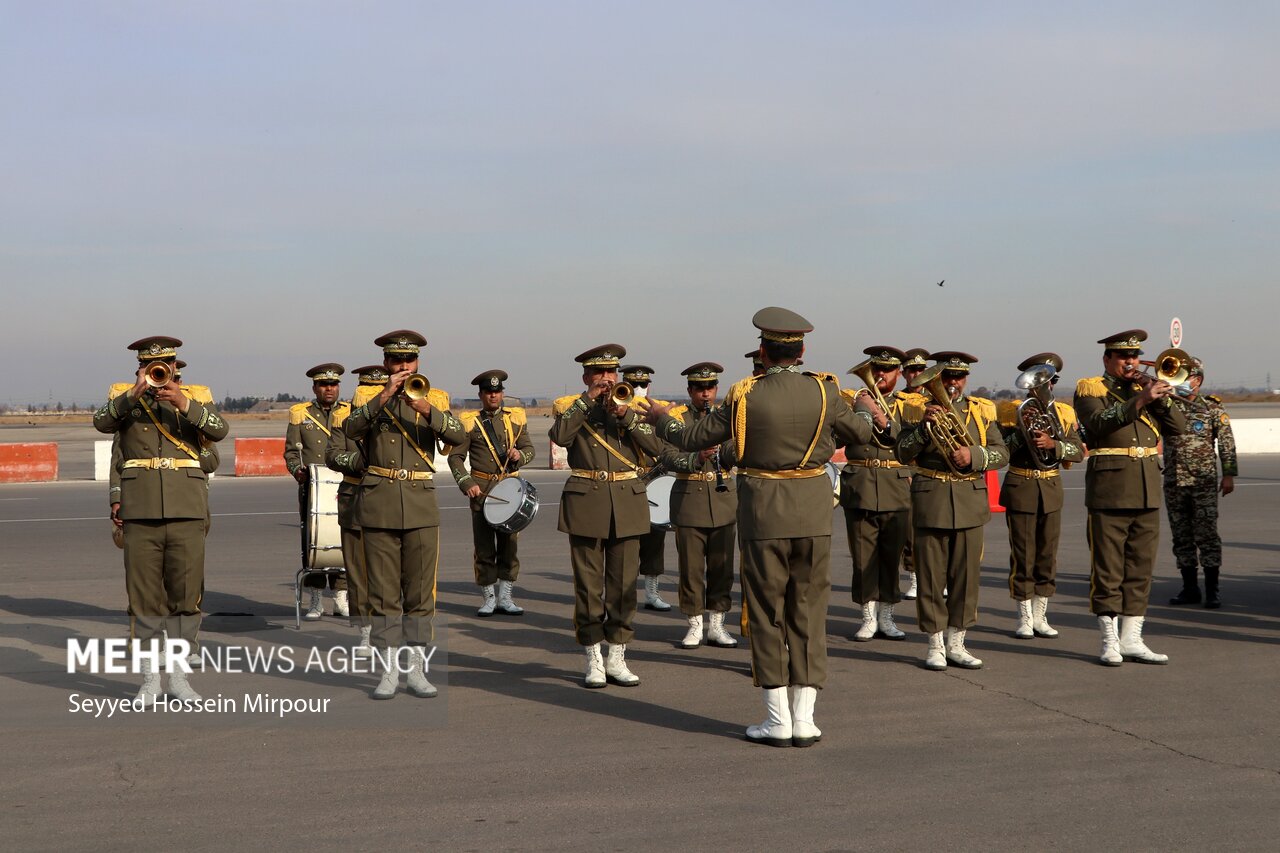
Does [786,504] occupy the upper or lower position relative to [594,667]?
upper

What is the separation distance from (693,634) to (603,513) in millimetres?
1905

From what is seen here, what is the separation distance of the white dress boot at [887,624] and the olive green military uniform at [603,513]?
259 centimetres

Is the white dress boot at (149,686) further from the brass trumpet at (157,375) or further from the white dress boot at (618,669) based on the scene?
the white dress boot at (618,669)

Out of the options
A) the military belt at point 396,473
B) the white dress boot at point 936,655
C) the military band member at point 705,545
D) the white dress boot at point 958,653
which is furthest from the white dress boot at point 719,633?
the military belt at point 396,473

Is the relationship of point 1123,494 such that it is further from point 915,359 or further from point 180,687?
point 180,687

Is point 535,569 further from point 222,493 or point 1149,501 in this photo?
point 222,493

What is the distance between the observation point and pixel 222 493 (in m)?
23.6

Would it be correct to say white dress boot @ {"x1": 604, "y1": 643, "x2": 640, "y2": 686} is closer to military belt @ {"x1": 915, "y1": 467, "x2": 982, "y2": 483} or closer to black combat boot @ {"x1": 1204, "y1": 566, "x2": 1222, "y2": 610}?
military belt @ {"x1": 915, "y1": 467, "x2": 982, "y2": 483}

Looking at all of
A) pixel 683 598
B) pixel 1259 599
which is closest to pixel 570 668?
pixel 683 598

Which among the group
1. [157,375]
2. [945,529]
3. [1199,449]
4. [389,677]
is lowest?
[389,677]

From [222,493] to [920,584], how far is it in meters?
17.8

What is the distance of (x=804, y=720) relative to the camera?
6832mm

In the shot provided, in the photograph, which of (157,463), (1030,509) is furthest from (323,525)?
(1030,509)

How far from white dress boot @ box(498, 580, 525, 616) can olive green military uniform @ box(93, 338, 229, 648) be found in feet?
12.2
